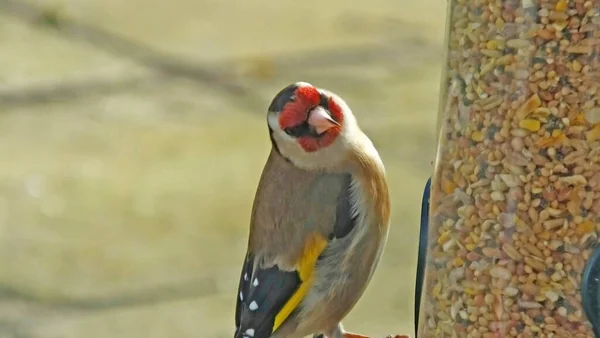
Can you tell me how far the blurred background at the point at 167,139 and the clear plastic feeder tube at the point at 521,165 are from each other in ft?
8.44

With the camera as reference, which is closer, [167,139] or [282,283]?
[282,283]

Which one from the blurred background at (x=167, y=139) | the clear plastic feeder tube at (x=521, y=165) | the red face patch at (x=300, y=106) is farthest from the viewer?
the blurred background at (x=167, y=139)

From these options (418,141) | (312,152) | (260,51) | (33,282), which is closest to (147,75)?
(260,51)

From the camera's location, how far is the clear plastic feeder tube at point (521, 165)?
5.19 feet

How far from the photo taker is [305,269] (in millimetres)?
2195

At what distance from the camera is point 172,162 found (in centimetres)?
569

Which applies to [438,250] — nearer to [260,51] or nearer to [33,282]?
[33,282]

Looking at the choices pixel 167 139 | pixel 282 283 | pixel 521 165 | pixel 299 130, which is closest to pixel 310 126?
pixel 299 130

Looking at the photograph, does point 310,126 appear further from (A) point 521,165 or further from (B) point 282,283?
(A) point 521,165

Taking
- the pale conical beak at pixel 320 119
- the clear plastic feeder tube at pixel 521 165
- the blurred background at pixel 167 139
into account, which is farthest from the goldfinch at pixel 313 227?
the blurred background at pixel 167 139

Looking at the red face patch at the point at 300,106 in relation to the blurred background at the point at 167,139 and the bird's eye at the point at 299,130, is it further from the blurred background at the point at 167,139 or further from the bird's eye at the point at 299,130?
the blurred background at the point at 167,139

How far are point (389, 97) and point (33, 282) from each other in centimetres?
248

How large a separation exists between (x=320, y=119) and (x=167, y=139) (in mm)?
3864

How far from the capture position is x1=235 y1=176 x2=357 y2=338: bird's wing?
2188 millimetres
